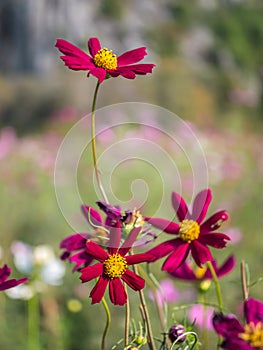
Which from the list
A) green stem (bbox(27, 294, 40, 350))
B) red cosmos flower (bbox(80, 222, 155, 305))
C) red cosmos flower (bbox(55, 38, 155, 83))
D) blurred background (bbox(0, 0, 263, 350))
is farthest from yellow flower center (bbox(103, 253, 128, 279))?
blurred background (bbox(0, 0, 263, 350))

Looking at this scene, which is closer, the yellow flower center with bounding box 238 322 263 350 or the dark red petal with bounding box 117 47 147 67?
the yellow flower center with bounding box 238 322 263 350

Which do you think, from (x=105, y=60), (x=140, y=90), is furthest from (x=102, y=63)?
(x=140, y=90)

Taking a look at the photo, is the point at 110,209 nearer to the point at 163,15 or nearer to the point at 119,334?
the point at 119,334

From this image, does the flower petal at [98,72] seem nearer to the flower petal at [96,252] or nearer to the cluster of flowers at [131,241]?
the cluster of flowers at [131,241]

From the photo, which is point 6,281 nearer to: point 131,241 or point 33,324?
point 131,241

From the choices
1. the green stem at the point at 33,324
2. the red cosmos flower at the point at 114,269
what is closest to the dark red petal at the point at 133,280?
the red cosmos flower at the point at 114,269

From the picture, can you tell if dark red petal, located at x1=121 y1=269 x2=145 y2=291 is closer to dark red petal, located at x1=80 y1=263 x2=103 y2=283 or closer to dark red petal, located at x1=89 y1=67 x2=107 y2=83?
dark red petal, located at x1=80 y1=263 x2=103 y2=283
